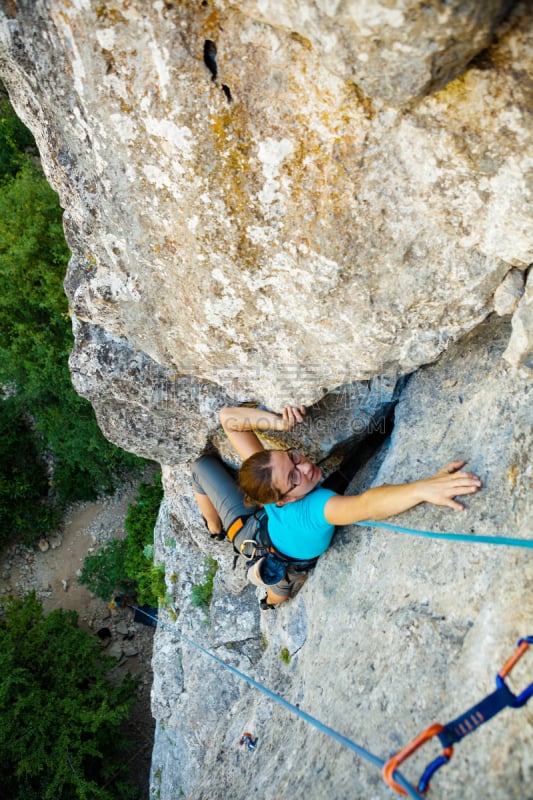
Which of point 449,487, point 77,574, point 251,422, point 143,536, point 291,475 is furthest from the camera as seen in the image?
point 77,574

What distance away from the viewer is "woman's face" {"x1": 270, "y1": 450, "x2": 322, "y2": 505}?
12.8 ft

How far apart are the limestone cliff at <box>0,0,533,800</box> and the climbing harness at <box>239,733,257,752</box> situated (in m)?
0.13

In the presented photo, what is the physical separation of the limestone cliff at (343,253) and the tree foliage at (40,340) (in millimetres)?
8510

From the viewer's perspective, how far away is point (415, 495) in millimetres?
3338

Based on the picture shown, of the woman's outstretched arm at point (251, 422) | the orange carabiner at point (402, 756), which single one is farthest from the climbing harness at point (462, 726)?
the woman's outstretched arm at point (251, 422)

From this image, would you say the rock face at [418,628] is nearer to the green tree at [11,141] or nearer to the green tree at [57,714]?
the green tree at [57,714]

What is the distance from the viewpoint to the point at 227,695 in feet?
22.1

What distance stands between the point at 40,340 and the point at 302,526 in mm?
10566

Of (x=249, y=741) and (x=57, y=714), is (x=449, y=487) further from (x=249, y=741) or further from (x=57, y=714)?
(x=57, y=714)

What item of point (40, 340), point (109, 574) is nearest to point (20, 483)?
point (109, 574)

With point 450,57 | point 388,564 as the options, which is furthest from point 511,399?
point 450,57

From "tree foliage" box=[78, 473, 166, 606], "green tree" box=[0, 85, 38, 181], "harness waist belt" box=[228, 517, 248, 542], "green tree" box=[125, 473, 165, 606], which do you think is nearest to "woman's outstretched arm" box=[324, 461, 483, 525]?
"harness waist belt" box=[228, 517, 248, 542]

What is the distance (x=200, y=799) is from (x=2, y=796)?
347 inches

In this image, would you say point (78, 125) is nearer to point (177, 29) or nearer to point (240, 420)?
point (177, 29)
